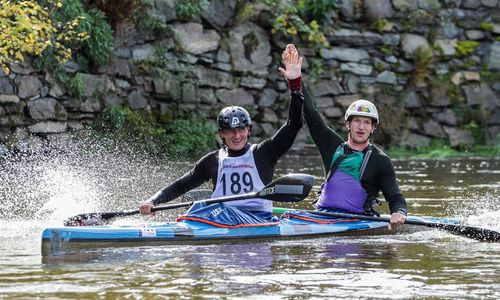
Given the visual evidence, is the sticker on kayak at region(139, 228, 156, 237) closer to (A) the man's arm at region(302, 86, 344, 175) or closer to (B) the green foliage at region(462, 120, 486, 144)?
(A) the man's arm at region(302, 86, 344, 175)

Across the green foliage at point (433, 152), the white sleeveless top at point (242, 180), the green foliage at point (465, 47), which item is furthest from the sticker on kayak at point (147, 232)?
the green foliage at point (465, 47)

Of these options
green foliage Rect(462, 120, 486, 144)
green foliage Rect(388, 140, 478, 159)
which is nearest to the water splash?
green foliage Rect(388, 140, 478, 159)

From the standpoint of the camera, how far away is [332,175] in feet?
28.9

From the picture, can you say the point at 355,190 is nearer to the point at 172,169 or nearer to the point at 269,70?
the point at 172,169

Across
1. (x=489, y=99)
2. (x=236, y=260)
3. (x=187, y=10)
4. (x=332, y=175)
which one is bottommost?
(x=236, y=260)

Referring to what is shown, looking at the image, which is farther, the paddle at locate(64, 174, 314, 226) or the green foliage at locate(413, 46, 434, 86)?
the green foliage at locate(413, 46, 434, 86)

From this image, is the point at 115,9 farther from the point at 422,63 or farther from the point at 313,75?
the point at 422,63

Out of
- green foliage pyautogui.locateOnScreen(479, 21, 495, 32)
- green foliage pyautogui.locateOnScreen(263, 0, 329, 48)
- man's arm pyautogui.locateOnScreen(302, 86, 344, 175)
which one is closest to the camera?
man's arm pyautogui.locateOnScreen(302, 86, 344, 175)

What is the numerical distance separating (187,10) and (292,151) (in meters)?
3.45

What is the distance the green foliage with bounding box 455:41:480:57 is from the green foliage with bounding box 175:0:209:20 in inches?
247

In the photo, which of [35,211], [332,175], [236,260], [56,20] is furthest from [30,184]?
[236,260]

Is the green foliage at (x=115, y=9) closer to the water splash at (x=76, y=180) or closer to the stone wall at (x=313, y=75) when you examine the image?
the stone wall at (x=313, y=75)

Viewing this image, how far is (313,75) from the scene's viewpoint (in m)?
20.3

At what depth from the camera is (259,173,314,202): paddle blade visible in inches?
318
